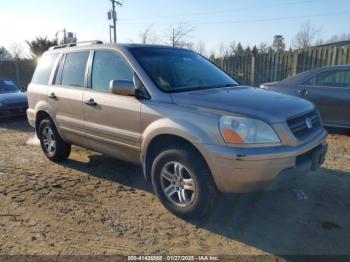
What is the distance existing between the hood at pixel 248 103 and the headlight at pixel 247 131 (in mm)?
72

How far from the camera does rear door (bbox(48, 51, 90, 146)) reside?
4938mm

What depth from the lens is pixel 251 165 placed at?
10.5 feet

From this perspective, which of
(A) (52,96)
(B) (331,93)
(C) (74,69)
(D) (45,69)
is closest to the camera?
(C) (74,69)

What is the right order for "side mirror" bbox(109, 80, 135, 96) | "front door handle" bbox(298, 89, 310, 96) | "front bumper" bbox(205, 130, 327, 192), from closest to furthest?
"front bumper" bbox(205, 130, 327, 192)
"side mirror" bbox(109, 80, 135, 96)
"front door handle" bbox(298, 89, 310, 96)

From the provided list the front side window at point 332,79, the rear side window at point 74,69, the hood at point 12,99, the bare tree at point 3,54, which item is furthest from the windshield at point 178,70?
the bare tree at point 3,54

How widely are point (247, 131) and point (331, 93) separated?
15.3ft

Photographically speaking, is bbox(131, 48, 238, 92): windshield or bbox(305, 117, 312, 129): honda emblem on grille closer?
bbox(305, 117, 312, 129): honda emblem on grille

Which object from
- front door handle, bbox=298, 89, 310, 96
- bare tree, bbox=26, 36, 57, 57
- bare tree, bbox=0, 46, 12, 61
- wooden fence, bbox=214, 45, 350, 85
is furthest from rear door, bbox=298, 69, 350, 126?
bare tree, bbox=0, 46, 12, 61

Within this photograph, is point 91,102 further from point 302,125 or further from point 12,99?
point 12,99

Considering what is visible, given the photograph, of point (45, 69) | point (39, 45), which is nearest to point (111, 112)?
point (45, 69)

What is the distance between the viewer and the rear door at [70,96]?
4938mm

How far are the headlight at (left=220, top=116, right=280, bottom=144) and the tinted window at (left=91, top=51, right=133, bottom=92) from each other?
1513 mm

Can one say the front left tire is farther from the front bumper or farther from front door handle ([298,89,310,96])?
front door handle ([298,89,310,96])

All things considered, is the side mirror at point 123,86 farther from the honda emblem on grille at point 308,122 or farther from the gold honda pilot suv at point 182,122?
the honda emblem on grille at point 308,122
